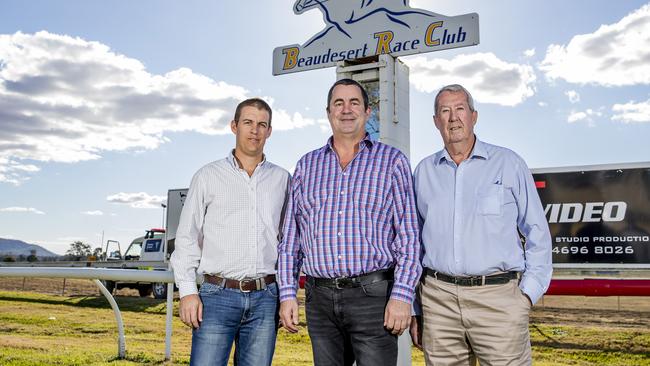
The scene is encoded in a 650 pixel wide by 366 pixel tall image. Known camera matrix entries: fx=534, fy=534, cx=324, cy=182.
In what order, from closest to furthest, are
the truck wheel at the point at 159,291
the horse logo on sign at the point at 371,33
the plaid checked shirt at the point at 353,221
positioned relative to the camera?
the plaid checked shirt at the point at 353,221 → the horse logo on sign at the point at 371,33 → the truck wheel at the point at 159,291

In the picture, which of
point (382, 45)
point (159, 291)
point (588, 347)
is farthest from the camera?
point (159, 291)

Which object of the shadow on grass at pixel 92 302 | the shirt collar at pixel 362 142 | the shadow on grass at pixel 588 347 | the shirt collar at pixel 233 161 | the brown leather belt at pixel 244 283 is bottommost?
the shadow on grass at pixel 92 302

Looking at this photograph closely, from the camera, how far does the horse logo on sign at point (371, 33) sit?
4320 mm

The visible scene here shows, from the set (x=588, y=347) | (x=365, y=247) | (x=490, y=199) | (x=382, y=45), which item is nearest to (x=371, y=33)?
(x=382, y=45)

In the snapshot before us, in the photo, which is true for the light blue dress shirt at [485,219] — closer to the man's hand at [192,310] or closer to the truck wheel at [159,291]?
the man's hand at [192,310]

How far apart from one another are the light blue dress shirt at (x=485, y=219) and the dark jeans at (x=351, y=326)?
1.29 ft

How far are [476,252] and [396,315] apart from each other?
1.76ft

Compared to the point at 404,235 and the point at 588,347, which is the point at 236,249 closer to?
the point at 404,235

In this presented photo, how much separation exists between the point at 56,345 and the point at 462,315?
531 cm

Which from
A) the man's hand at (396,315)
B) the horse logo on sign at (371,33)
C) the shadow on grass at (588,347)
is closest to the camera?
the man's hand at (396,315)

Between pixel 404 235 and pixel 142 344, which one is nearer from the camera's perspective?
pixel 404 235

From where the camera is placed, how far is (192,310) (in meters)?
Answer: 2.74

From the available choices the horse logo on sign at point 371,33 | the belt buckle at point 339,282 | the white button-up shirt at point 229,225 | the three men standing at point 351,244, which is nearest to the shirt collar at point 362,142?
the three men standing at point 351,244

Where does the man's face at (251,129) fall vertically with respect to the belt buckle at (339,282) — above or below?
above
